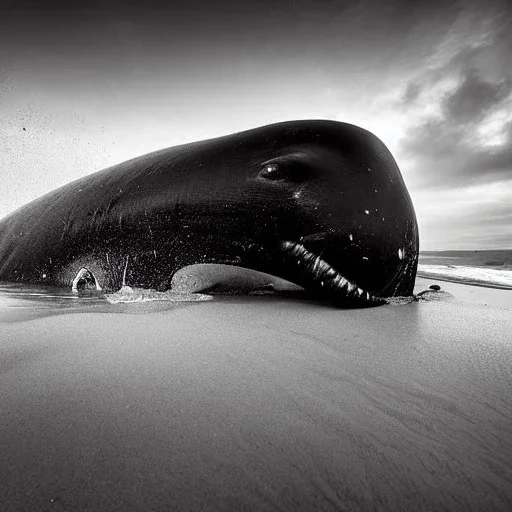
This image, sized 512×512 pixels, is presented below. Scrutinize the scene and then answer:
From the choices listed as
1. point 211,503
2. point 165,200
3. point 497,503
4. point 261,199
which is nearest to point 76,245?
point 165,200

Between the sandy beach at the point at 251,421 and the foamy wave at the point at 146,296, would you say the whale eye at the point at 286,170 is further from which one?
the sandy beach at the point at 251,421

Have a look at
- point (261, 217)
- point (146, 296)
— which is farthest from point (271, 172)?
point (146, 296)

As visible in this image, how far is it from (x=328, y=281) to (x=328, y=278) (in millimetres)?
19

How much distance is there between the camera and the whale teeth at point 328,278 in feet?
6.39

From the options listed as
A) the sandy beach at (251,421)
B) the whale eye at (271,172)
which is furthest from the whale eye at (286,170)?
the sandy beach at (251,421)

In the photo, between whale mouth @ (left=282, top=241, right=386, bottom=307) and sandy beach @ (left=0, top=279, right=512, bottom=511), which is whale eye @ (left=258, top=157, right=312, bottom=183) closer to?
whale mouth @ (left=282, top=241, right=386, bottom=307)

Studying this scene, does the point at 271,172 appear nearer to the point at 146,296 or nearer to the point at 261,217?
the point at 261,217

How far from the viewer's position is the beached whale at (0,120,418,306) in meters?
1.95

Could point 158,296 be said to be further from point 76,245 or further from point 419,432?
point 419,432

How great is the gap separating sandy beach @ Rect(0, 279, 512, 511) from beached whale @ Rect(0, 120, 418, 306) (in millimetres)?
684

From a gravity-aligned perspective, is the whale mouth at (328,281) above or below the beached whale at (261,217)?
below

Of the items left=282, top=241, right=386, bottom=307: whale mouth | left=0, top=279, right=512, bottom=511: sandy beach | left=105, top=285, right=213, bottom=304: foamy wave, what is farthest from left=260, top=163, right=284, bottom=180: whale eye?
left=0, top=279, right=512, bottom=511: sandy beach

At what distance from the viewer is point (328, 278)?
6.41ft

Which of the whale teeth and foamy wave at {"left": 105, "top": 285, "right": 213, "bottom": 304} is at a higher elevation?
the whale teeth
